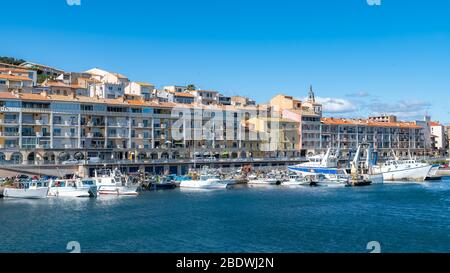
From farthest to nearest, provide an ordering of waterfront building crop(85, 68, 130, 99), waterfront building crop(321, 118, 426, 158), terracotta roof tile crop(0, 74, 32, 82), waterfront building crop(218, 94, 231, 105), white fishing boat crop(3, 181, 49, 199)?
1. waterfront building crop(218, 94, 231, 105)
2. waterfront building crop(321, 118, 426, 158)
3. waterfront building crop(85, 68, 130, 99)
4. terracotta roof tile crop(0, 74, 32, 82)
5. white fishing boat crop(3, 181, 49, 199)

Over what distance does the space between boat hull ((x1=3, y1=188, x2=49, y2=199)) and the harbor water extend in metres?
1.71

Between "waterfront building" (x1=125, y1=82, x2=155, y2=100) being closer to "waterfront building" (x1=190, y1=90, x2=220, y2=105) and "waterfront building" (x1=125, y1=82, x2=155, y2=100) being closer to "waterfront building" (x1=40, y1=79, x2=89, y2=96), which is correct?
"waterfront building" (x1=40, y1=79, x2=89, y2=96)

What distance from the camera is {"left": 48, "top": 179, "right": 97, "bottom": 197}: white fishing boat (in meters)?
48.4

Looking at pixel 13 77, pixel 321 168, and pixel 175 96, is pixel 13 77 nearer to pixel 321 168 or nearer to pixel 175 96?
pixel 175 96

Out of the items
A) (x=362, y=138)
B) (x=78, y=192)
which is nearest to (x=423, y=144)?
(x=362, y=138)

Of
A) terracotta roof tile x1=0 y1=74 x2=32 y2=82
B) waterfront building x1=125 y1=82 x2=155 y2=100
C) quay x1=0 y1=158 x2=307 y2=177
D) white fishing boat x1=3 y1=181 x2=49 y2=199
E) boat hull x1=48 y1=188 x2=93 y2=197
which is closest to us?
white fishing boat x1=3 y1=181 x2=49 y2=199

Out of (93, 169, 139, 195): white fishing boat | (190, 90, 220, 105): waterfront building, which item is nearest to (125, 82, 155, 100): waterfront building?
(190, 90, 220, 105): waterfront building

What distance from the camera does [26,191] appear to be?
47344mm

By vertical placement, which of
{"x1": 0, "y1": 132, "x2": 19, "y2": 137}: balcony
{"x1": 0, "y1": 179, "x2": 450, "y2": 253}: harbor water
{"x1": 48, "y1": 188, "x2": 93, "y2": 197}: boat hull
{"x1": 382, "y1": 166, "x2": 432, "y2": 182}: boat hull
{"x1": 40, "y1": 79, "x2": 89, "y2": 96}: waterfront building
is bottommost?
{"x1": 0, "y1": 179, "x2": 450, "y2": 253}: harbor water

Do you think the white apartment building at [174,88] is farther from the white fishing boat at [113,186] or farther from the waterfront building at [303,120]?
the white fishing boat at [113,186]

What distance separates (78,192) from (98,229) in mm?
20566

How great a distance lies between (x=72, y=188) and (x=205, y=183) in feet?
50.5

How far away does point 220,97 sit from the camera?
102 metres
